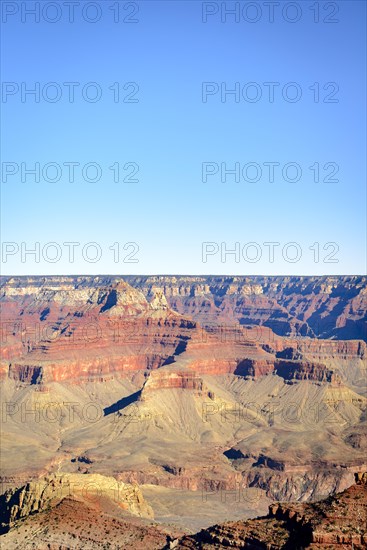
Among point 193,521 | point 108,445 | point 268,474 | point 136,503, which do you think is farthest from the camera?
point 108,445

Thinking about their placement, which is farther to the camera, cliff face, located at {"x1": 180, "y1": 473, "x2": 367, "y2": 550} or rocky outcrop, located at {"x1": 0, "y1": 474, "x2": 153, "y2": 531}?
rocky outcrop, located at {"x1": 0, "y1": 474, "x2": 153, "y2": 531}

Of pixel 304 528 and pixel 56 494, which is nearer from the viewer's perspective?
pixel 304 528

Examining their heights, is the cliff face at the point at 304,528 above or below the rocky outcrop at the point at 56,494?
above

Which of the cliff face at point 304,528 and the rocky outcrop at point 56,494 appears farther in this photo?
the rocky outcrop at point 56,494

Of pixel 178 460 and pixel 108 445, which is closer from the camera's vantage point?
pixel 178 460

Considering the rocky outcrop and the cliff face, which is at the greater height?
the cliff face

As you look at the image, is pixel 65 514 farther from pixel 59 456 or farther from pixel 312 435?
pixel 312 435

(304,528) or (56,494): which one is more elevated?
(304,528)

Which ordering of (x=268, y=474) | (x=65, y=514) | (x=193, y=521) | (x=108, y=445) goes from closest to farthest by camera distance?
(x=65, y=514) < (x=193, y=521) < (x=268, y=474) < (x=108, y=445)

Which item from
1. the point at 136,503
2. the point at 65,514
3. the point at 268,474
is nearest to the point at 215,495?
the point at 268,474

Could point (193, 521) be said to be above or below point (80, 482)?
below
